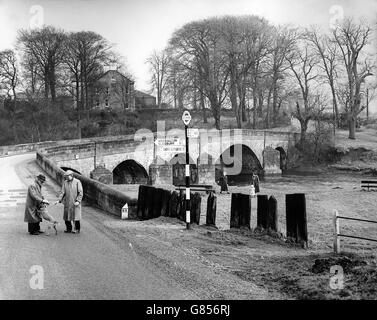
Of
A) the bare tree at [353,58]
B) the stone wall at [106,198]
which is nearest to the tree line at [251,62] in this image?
the bare tree at [353,58]

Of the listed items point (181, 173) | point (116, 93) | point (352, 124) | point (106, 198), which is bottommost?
point (181, 173)

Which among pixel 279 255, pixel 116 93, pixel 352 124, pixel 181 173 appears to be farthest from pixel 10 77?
pixel 279 255

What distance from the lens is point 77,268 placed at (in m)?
8.56

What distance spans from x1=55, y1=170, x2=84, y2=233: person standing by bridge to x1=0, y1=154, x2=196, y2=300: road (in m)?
0.27

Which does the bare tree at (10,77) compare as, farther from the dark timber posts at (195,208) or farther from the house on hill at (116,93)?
the dark timber posts at (195,208)

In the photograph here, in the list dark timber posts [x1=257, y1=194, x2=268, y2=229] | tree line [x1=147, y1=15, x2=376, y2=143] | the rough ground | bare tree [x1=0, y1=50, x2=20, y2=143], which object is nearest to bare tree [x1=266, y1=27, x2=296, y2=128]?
tree line [x1=147, y1=15, x2=376, y2=143]

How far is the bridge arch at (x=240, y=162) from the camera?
186 feet

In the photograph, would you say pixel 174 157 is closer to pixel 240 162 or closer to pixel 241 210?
pixel 240 162

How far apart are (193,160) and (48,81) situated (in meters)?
27.1

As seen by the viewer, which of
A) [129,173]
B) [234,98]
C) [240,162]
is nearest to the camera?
[129,173]

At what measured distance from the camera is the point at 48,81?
65875 mm

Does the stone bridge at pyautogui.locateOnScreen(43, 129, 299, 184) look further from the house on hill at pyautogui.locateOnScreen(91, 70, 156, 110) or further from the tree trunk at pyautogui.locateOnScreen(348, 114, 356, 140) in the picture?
the house on hill at pyautogui.locateOnScreen(91, 70, 156, 110)

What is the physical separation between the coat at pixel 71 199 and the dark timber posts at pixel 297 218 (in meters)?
4.93

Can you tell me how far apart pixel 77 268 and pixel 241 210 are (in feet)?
21.6
